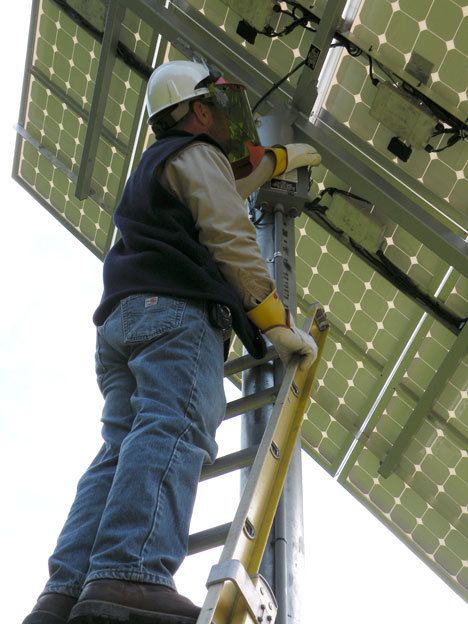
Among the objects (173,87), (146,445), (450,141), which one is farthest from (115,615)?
(450,141)

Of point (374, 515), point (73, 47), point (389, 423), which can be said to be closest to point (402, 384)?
point (389, 423)

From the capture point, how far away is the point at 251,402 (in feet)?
12.4

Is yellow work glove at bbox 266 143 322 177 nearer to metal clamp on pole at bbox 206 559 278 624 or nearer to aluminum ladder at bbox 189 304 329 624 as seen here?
aluminum ladder at bbox 189 304 329 624

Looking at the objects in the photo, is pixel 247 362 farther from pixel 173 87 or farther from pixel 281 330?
pixel 173 87

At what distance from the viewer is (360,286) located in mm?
7227

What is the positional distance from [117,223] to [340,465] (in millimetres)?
4790

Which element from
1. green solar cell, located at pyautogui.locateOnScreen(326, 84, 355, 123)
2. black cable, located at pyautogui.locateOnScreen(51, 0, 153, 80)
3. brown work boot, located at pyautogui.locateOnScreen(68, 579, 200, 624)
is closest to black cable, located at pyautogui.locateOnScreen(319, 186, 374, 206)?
green solar cell, located at pyautogui.locateOnScreen(326, 84, 355, 123)

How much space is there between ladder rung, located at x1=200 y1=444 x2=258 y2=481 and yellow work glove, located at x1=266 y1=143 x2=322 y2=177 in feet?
7.07

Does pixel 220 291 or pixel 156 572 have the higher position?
pixel 220 291

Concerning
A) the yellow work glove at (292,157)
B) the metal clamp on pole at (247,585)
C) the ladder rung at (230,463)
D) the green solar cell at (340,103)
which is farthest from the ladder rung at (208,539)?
the green solar cell at (340,103)

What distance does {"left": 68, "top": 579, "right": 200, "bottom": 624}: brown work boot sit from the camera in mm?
2500

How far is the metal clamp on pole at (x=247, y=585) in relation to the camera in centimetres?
241

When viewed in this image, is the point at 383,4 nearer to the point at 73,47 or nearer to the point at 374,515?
the point at 73,47

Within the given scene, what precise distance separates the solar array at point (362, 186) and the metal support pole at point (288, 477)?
1333 mm
